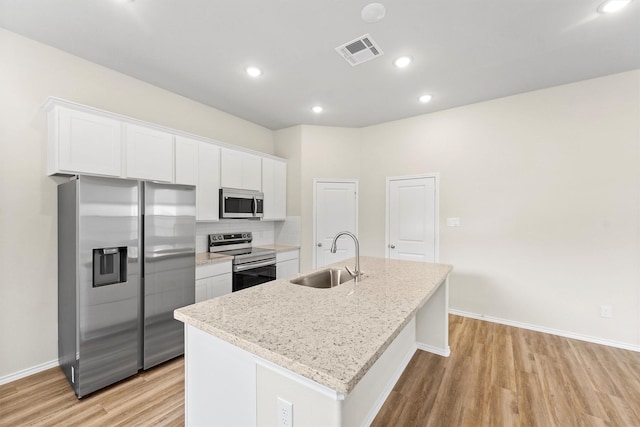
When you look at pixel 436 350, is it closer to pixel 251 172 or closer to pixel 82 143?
pixel 251 172

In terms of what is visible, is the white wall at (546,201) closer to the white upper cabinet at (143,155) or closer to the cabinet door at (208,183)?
the white upper cabinet at (143,155)

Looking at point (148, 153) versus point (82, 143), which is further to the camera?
point (148, 153)

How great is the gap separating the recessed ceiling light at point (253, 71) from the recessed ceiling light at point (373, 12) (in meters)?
1.22

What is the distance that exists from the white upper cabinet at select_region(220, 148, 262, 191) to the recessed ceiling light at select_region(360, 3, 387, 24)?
2.28m

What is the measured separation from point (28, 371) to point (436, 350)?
3.64 meters

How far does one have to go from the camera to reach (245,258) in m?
3.41

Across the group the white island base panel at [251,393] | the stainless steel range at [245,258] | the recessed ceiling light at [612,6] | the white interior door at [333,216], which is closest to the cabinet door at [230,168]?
the stainless steel range at [245,258]

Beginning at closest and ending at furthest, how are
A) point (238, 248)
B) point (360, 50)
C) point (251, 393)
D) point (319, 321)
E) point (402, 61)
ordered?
point (251, 393), point (319, 321), point (360, 50), point (402, 61), point (238, 248)

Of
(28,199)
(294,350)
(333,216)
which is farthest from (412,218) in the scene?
(28,199)

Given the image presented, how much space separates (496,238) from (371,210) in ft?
5.84

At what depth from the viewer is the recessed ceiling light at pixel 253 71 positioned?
2758mm

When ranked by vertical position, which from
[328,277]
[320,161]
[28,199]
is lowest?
[328,277]

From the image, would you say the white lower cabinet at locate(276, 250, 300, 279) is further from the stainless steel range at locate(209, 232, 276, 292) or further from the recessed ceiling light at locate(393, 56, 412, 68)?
the recessed ceiling light at locate(393, 56, 412, 68)

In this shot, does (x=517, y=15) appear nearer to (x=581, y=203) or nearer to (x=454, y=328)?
(x=581, y=203)
